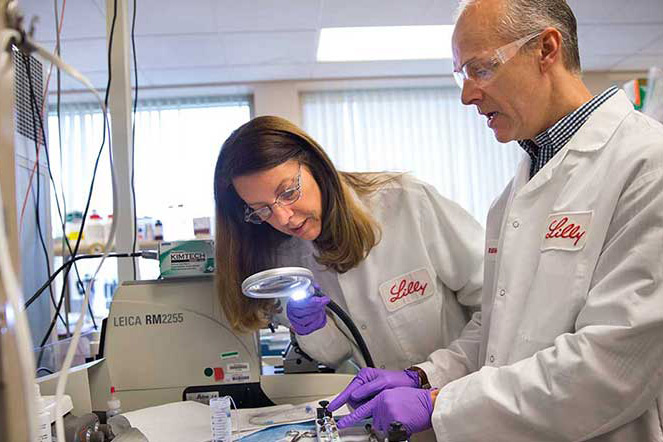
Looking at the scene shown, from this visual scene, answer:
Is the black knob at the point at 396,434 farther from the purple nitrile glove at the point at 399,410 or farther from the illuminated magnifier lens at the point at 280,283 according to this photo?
the illuminated magnifier lens at the point at 280,283

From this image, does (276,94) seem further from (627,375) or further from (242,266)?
(627,375)

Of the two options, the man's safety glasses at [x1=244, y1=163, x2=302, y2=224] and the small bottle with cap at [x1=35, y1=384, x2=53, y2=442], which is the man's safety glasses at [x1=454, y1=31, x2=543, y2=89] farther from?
the small bottle with cap at [x1=35, y1=384, x2=53, y2=442]

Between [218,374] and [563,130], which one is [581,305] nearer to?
[563,130]

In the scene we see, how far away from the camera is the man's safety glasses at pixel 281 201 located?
4.26 feet

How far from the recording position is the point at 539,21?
106 centimetres

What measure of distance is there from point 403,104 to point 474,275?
3428 millimetres

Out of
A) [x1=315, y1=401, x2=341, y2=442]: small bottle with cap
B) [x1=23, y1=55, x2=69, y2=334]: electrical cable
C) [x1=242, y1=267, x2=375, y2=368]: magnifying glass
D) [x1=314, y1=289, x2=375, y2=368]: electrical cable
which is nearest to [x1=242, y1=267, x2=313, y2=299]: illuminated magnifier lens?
[x1=242, y1=267, x2=375, y2=368]: magnifying glass

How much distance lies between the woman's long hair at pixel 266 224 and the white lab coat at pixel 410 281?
2.3 inches

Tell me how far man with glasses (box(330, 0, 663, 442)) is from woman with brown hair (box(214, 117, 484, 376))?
20cm

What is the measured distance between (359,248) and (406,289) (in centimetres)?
16

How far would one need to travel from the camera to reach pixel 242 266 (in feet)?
4.59

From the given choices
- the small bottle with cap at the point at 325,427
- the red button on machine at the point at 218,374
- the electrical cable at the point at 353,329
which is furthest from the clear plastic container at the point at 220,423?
the electrical cable at the point at 353,329

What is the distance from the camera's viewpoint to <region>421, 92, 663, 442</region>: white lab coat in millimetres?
852

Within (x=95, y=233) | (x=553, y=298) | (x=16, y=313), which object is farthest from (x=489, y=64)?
(x=95, y=233)
